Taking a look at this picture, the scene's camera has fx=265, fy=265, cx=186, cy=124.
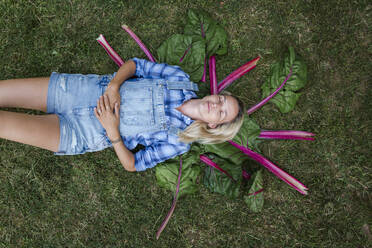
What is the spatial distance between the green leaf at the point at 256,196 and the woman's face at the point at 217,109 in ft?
3.58

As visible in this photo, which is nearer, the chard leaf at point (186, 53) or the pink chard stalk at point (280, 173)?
the chard leaf at point (186, 53)

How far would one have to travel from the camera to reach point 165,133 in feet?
9.93

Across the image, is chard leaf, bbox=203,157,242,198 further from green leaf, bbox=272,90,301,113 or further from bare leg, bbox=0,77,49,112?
bare leg, bbox=0,77,49,112

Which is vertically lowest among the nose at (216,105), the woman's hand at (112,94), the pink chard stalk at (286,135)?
the pink chard stalk at (286,135)

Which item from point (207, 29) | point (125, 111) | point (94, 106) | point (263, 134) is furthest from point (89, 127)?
point (263, 134)

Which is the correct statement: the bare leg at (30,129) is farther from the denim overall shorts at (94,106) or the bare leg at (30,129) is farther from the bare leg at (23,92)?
the bare leg at (23,92)

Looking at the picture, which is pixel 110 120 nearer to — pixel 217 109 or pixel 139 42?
pixel 217 109

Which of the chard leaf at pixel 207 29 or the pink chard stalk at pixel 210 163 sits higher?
the chard leaf at pixel 207 29

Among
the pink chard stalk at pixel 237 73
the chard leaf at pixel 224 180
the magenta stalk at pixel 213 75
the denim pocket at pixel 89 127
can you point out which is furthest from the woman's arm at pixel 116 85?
the chard leaf at pixel 224 180

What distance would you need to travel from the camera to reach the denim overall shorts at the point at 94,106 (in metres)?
2.96

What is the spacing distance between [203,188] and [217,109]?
58.3 inches

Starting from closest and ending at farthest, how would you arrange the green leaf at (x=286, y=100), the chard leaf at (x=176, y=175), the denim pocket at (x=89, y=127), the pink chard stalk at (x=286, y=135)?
1. the denim pocket at (x=89, y=127)
2. the chard leaf at (x=176, y=175)
3. the green leaf at (x=286, y=100)
4. the pink chard stalk at (x=286, y=135)

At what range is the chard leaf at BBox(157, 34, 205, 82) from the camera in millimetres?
3428

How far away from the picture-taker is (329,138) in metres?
3.77
